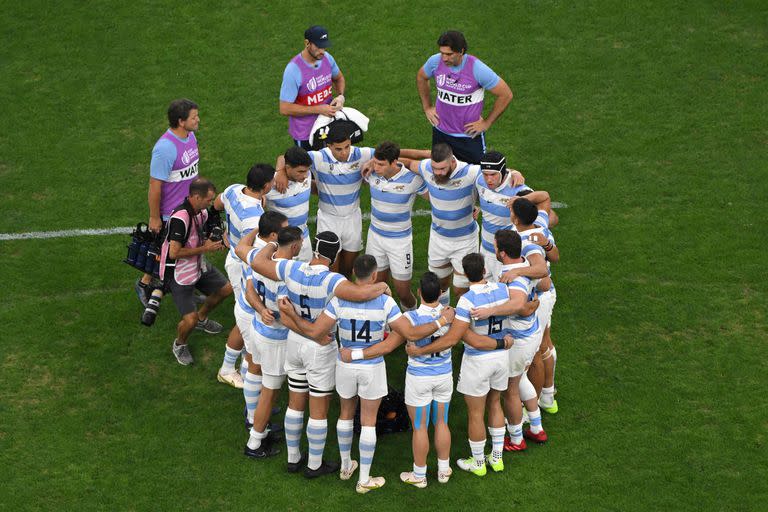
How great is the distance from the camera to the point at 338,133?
1027 centimetres

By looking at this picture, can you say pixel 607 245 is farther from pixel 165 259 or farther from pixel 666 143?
pixel 165 259

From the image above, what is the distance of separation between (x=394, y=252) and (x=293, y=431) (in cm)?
234

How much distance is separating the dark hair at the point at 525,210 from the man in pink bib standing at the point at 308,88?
2.93m

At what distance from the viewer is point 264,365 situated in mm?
9289

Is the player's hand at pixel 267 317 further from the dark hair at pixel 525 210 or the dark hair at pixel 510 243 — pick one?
the dark hair at pixel 525 210

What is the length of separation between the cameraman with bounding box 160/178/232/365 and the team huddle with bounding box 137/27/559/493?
14mm

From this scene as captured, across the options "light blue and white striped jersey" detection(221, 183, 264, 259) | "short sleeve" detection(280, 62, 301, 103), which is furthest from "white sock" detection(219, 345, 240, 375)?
"short sleeve" detection(280, 62, 301, 103)

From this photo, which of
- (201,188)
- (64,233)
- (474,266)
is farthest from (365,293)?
(64,233)

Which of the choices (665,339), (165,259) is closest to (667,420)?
(665,339)

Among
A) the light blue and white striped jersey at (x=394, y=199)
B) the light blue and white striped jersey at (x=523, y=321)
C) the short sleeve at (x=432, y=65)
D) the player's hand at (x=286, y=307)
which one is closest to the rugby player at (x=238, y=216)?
the light blue and white striped jersey at (x=394, y=199)

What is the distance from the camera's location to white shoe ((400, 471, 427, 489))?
9.16 meters

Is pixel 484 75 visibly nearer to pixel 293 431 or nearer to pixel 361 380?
pixel 361 380

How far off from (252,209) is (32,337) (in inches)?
121

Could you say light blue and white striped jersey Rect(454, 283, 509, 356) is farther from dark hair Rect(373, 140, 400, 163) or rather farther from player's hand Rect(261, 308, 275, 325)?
dark hair Rect(373, 140, 400, 163)
